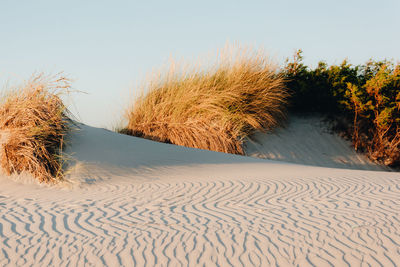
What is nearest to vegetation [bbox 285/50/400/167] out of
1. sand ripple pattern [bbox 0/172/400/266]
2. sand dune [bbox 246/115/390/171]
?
sand dune [bbox 246/115/390/171]

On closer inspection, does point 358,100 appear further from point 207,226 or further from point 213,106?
point 207,226

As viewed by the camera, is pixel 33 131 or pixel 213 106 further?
pixel 213 106

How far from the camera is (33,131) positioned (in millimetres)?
6531

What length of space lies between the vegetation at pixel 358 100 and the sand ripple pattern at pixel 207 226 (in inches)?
242

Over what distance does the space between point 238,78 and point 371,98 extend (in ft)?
12.9

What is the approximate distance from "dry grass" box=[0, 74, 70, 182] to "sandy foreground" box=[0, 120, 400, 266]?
0.27 metres

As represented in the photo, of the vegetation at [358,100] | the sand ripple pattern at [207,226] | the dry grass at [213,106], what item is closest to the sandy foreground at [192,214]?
the sand ripple pattern at [207,226]

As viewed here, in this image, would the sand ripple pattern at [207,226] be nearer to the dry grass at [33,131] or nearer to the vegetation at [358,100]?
the dry grass at [33,131]

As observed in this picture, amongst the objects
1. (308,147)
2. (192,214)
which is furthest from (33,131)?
(308,147)

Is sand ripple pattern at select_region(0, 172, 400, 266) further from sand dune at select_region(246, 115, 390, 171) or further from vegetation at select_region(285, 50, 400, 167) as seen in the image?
vegetation at select_region(285, 50, 400, 167)

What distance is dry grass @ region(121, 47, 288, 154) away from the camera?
9.77 metres

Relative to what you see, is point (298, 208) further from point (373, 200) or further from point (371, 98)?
point (371, 98)

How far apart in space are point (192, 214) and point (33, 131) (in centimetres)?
366

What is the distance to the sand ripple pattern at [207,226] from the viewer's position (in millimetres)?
2898
